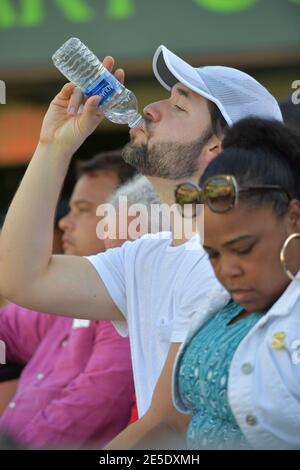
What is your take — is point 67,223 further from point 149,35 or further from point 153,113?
point 149,35

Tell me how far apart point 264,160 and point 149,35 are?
17.9ft

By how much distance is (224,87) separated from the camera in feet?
10.5

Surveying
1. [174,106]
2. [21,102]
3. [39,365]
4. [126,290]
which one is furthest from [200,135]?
[21,102]

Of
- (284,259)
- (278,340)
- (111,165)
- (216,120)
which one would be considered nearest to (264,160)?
(284,259)

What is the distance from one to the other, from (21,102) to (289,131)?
6657mm

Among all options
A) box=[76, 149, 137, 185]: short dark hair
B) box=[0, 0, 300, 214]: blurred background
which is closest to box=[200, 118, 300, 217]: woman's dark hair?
box=[76, 149, 137, 185]: short dark hair

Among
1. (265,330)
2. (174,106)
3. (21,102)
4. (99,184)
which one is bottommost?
(21,102)

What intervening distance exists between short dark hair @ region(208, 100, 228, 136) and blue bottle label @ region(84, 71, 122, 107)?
32 cm

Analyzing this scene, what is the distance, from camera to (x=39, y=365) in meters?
4.39

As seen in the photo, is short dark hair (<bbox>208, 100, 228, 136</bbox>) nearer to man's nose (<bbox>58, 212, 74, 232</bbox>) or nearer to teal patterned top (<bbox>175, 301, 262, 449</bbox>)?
teal patterned top (<bbox>175, 301, 262, 449</bbox>)

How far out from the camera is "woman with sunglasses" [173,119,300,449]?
228 centimetres

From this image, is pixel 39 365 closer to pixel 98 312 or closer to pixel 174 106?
pixel 98 312

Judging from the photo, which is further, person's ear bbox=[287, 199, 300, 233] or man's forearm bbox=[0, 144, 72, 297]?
man's forearm bbox=[0, 144, 72, 297]

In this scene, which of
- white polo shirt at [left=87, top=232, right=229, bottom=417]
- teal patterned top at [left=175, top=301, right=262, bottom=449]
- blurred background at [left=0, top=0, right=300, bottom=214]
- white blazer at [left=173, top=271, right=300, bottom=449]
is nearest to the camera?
white blazer at [left=173, top=271, right=300, bottom=449]
